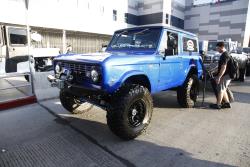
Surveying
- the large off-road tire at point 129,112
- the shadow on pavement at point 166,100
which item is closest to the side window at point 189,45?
the shadow on pavement at point 166,100

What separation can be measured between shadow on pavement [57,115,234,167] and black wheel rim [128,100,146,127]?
0.33 meters

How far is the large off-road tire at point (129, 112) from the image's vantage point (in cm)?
331

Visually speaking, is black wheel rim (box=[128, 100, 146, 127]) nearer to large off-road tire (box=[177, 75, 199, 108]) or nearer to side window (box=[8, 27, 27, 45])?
large off-road tire (box=[177, 75, 199, 108])

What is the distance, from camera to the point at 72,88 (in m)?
3.66

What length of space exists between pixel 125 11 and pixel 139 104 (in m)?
25.5

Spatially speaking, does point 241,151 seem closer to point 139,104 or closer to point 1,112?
point 139,104

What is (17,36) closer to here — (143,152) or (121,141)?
(121,141)

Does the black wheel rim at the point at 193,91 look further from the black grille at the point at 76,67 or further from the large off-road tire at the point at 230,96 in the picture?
the black grille at the point at 76,67

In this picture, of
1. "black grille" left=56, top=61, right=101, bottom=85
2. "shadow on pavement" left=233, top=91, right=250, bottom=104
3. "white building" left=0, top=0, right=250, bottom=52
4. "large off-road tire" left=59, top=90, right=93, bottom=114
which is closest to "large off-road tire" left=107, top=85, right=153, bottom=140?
"black grille" left=56, top=61, right=101, bottom=85

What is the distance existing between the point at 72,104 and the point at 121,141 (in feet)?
5.62

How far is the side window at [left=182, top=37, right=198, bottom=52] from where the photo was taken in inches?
206

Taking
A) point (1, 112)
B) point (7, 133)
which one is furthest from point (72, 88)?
point (1, 112)

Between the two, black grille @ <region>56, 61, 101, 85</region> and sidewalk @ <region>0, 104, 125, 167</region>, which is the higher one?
black grille @ <region>56, 61, 101, 85</region>

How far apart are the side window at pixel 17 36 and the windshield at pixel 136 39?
6011 millimetres
